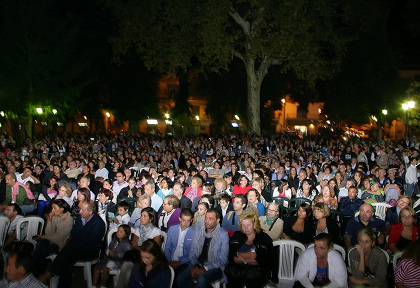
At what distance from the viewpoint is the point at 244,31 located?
89.2 ft

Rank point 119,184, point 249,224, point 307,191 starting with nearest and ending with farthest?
point 249,224
point 307,191
point 119,184

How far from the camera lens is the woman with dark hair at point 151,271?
4910 mm

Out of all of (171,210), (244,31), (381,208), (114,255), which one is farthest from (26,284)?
(244,31)

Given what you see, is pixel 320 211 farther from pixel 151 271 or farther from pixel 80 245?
pixel 80 245

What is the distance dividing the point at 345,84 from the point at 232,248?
3004 cm

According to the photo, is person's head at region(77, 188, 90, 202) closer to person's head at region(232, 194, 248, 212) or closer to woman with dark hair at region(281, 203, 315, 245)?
person's head at region(232, 194, 248, 212)

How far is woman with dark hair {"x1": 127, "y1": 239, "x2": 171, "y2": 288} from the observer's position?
491 cm

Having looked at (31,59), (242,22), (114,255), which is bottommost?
(114,255)

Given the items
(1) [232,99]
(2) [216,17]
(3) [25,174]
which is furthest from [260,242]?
(1) [232,99]

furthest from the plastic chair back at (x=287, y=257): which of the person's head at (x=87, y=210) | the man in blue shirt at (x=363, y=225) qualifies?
the person's head at (x=87, y=210)

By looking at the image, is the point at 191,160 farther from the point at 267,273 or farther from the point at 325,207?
the point at 267,273

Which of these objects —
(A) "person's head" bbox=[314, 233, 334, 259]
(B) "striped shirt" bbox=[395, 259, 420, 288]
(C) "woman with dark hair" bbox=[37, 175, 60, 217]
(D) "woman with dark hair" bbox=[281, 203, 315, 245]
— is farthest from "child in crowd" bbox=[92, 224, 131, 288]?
(B) "striped shirt" bbox=[395, 259, 420, 288]

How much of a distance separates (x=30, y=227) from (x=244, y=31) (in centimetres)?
2265

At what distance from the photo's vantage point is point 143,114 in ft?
119
